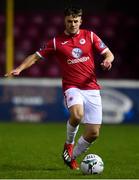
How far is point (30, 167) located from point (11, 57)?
40.7ft

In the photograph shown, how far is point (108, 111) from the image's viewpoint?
19641mm

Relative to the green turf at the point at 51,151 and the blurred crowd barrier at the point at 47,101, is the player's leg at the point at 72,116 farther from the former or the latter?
the blurred crowd barrier at the point at 47,101

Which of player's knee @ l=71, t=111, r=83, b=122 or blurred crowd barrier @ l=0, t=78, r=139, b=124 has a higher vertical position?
player's knee @ l=71, t=111, r=83, b=122

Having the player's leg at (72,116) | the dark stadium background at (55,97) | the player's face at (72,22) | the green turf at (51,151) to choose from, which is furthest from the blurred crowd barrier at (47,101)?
the player's face at (72,22)

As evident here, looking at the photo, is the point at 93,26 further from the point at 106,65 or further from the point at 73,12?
the point at 106,65

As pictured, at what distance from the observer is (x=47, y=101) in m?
19.9

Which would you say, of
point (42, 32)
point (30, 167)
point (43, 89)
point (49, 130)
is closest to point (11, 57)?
point (42, 32)

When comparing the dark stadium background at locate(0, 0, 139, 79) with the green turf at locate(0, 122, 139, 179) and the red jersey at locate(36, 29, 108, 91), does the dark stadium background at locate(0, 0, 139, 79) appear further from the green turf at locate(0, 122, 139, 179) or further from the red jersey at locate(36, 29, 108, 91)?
the red jersey at locate(36, 29, 108, 91)

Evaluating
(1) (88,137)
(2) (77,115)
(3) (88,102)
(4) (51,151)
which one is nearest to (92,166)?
(1) (88,137)

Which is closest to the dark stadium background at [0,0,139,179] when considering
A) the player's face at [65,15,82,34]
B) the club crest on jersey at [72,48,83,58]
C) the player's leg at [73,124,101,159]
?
the player's leg at [73,124,101,159]

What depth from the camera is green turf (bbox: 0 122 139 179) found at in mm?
9859

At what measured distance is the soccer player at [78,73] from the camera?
33.8ft

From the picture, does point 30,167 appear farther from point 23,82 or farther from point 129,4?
point 129,4

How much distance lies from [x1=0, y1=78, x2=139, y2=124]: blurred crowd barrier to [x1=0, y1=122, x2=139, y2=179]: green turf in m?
0.60
